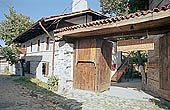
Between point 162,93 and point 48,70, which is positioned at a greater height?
point 48,70

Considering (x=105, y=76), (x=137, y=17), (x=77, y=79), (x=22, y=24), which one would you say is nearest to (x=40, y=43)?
(x=77, y=79)

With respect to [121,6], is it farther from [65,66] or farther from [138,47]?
[65,66]

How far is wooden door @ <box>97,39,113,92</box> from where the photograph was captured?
7.01m

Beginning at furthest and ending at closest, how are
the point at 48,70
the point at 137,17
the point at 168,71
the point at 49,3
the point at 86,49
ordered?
the point at 49,3 < the point at 48,70 < the point at 86,49 < the point at 168,71 < the point at 137,17

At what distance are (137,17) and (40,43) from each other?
888 centimetres

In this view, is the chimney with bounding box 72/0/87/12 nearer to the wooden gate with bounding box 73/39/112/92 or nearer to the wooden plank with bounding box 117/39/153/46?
the wooden gate with bounding box 73/39/112/92

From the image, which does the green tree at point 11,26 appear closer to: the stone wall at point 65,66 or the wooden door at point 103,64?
the stone wall at point 65,66

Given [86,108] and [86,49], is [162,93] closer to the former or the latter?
[86,108]

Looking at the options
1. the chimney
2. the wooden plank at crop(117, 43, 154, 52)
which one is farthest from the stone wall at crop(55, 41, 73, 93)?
the chimney

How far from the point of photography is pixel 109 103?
17.5 feet

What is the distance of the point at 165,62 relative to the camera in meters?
5.56

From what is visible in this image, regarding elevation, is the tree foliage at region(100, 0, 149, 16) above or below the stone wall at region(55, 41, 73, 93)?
above

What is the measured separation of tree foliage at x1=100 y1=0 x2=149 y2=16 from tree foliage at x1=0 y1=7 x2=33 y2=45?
13.4 m

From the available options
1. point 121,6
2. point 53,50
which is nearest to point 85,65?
point 53,50
